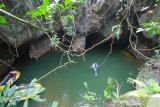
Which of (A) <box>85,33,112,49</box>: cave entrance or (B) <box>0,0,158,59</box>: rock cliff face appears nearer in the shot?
(B) <box>0,0,158,59</box>: rock cliff face

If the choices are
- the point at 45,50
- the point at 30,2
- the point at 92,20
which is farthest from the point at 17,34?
the point at 92,20

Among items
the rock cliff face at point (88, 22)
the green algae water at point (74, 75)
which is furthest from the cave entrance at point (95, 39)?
the green algae water at point (74, 75)

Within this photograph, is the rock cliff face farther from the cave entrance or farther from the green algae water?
the green algae water

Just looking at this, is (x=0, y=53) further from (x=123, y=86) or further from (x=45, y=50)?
(x=123, y=86)

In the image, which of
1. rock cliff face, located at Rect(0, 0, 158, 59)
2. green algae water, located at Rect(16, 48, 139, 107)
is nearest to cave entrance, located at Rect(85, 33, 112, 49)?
rock cliff face, located at Rect(0, 0, 158, 59)

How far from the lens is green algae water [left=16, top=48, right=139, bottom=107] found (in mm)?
6453

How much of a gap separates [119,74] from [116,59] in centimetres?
129

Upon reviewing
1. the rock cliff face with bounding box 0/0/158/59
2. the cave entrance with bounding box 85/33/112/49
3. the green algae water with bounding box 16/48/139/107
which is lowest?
the green algae water with bounding box 16/48/139/107

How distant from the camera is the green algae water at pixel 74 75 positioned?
254 inches

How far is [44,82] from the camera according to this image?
7.24 meters

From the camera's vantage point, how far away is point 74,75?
8.02 metres

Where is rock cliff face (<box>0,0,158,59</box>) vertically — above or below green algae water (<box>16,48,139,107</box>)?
above

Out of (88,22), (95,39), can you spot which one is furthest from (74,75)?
(95,39)

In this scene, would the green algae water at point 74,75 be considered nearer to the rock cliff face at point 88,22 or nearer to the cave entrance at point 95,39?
the cave entrance at point 95,39
